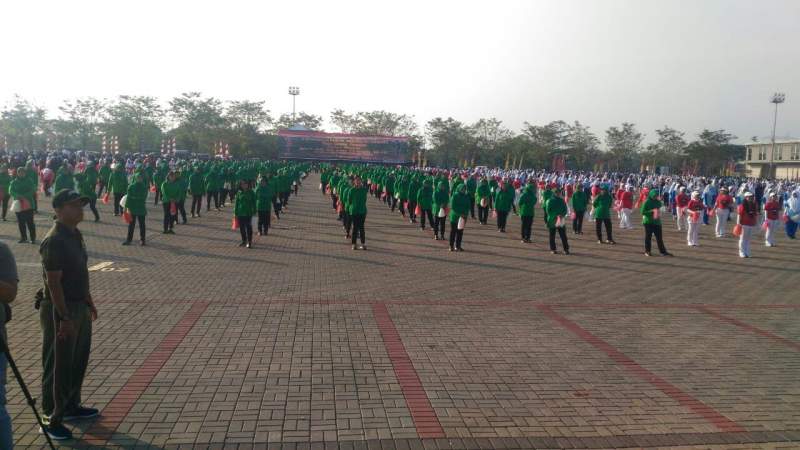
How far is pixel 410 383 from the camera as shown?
5.68m

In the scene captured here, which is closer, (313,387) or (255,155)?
(313,387)

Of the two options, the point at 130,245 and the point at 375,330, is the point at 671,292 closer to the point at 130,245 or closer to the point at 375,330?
the point at 375,330

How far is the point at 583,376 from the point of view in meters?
6.04

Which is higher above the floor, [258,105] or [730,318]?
[258,105]

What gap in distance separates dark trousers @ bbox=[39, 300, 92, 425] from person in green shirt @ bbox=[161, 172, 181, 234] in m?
11.5

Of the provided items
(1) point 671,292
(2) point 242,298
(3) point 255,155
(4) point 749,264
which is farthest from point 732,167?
(2) point 242,298

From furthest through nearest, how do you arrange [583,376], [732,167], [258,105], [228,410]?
[258,105], [732,167], [583,376], [228,410]

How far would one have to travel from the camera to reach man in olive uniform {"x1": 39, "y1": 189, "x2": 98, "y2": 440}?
441 cm

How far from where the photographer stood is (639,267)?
12898 mm

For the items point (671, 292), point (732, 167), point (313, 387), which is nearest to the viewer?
point (313, 387)

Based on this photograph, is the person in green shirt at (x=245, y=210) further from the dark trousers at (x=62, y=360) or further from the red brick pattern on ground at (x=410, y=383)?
the dark trousers at (x=62, y=360)

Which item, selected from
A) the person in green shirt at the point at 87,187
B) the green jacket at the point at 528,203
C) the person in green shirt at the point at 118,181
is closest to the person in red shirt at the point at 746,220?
the green jacket at the point at 528,203

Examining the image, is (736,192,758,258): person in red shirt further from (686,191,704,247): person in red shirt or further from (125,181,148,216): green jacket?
(125,181,148,216): green jacket

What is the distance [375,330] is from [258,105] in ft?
262
